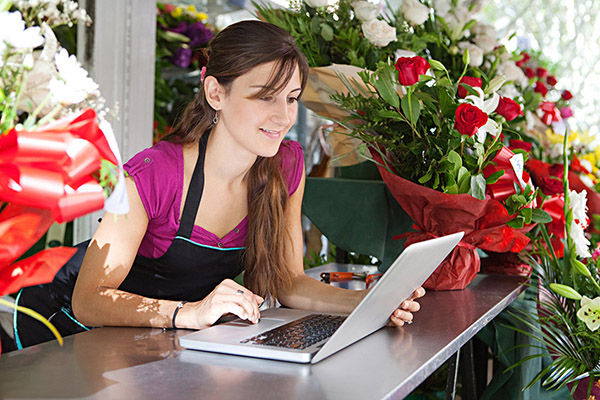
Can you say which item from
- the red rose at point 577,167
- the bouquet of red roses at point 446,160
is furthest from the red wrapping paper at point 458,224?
the red rose at point 577,167

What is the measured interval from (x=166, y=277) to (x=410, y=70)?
0.81m

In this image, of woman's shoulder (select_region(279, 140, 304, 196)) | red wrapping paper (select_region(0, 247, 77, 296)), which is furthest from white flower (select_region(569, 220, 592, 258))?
red wrapping paper (select_region(0, 247, 77, 296))

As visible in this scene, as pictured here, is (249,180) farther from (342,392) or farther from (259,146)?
(342,392)

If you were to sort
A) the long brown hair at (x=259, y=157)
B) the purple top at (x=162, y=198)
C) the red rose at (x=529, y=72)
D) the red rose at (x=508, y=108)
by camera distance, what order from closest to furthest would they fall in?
the purple top at (x=162, y=198) < the long brown hair at (x=259, y=157) < the red rose at (x=508, y=108) < the red rose at (x=529, y=72)

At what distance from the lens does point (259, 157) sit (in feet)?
5.98

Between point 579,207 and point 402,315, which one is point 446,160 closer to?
point 579,207

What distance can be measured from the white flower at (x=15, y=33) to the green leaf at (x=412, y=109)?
113 centimetres

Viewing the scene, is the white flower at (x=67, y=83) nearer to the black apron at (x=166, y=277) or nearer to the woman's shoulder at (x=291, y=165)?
the black apron at (x=166, y=277)

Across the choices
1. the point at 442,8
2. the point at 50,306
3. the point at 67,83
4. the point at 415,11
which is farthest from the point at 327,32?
the point at 67,83

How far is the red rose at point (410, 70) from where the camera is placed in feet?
5.68

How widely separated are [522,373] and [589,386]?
0.31 metres

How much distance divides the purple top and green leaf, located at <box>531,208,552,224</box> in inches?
30.3

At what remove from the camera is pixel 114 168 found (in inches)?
34.4

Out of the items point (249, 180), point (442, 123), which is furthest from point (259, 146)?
point (442, 123)
